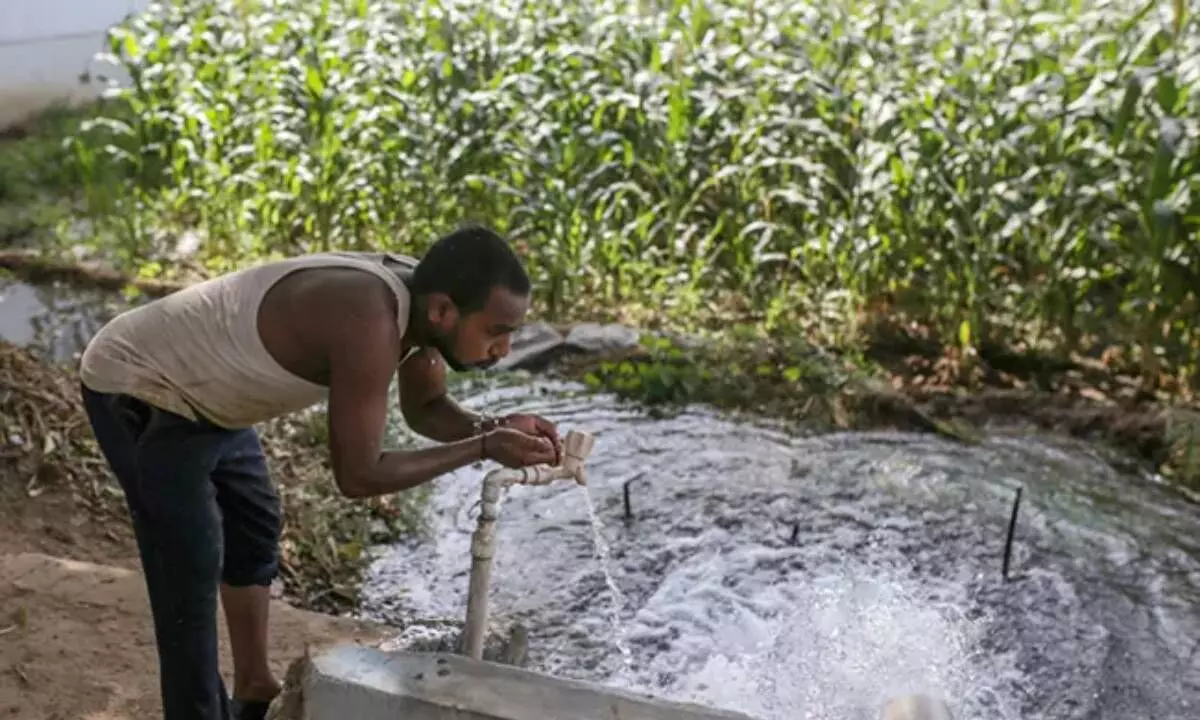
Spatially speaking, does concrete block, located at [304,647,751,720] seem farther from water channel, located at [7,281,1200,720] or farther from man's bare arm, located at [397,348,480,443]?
water channel, located at [7,281,1200,720]

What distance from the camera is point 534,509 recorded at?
4.02 m

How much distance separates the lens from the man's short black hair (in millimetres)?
1978

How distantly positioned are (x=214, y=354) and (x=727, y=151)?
13.1ft

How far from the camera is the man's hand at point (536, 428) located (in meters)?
2.06

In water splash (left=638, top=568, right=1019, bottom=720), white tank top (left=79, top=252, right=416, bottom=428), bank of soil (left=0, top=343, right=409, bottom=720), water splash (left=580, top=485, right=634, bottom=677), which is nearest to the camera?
white tank top (left=79, top=252, right=416, bottom=428)

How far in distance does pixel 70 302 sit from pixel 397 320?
13.5 feet

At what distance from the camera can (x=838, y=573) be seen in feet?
11.8

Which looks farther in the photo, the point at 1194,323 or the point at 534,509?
the point at 1194,323

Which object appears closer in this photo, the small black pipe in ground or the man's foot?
the man's foot

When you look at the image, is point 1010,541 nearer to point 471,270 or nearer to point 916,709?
point 916,709

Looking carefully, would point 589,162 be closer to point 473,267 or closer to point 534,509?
point 534,509

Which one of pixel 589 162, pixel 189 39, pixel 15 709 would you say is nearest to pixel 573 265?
pixel 589 162

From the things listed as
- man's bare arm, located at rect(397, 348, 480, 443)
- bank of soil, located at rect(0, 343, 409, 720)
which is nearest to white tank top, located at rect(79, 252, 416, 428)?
man's bare arm, located at rect(397, 348, 480, 443)

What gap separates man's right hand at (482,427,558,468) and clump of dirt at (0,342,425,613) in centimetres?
153
